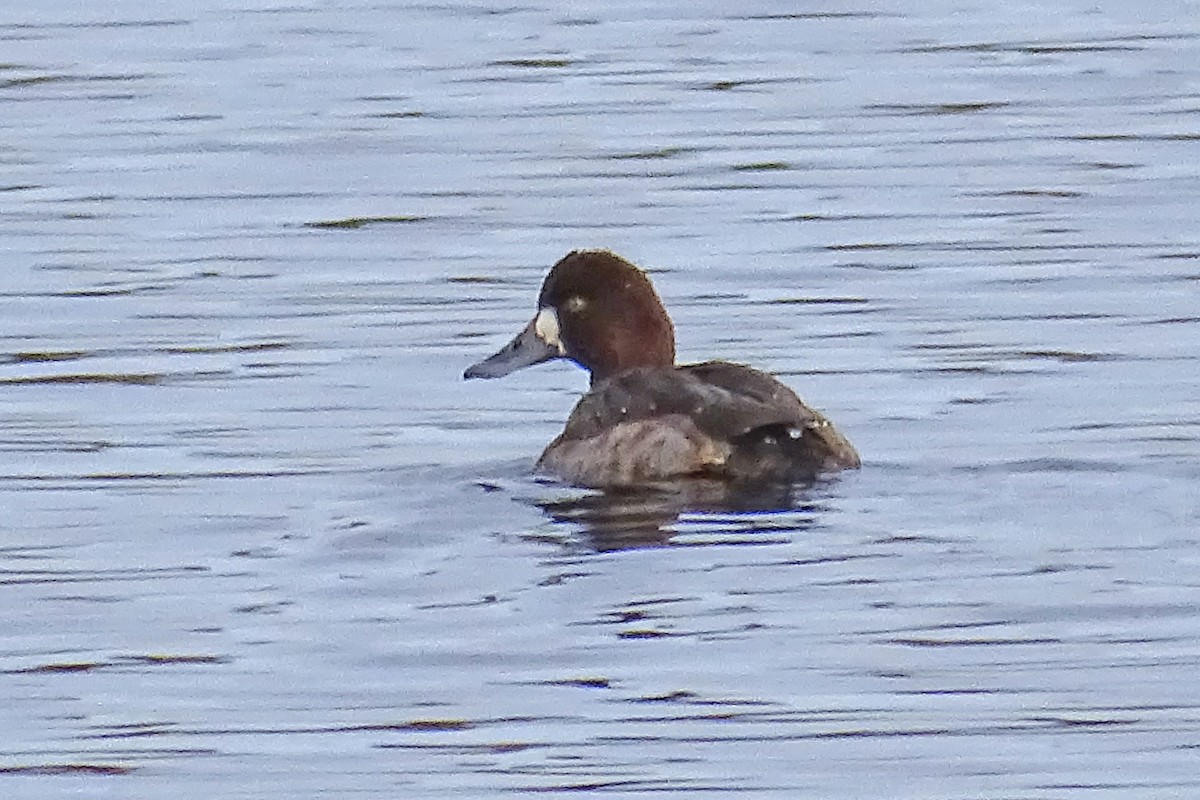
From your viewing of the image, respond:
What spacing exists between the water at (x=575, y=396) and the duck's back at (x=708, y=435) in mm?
151

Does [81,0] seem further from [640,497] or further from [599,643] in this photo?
[599,643]

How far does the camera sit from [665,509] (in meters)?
9.79

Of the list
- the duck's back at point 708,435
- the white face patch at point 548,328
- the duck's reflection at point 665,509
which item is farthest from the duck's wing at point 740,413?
the white face patch at point 548,328

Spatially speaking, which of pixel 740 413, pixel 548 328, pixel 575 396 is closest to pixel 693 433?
pixel 740 413

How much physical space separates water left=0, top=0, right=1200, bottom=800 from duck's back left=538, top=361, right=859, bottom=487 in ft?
0.50

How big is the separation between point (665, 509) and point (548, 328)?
74.9 inches

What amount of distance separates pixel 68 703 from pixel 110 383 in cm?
446

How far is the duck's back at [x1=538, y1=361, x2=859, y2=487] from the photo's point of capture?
10.0 meters

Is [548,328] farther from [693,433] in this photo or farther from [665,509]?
[665,509]

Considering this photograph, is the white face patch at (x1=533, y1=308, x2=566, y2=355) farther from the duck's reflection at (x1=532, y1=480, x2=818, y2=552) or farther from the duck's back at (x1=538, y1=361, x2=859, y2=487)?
the duck's reflection at (x1=532, y1=480, x2=818, y2=552)

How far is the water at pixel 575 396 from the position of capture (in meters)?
7.49

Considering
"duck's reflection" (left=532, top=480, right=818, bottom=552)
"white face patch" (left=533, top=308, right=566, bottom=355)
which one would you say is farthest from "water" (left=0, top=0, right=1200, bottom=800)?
"white face patch" (left=533, top=308, right=566, bottom=355)

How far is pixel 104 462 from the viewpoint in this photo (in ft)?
35.7

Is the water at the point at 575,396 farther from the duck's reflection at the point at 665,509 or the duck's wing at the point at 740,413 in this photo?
the duck's wing at the point at 740,413
